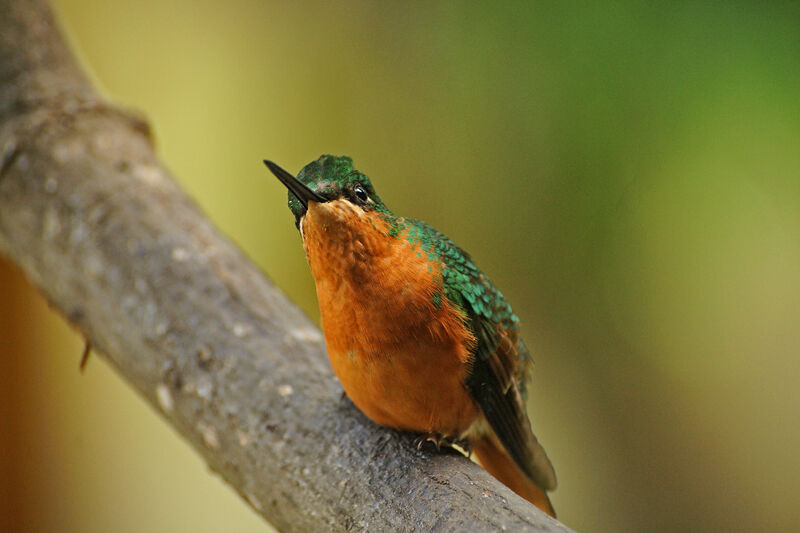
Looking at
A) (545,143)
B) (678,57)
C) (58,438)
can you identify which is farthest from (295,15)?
(58,438)

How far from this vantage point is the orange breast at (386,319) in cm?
101

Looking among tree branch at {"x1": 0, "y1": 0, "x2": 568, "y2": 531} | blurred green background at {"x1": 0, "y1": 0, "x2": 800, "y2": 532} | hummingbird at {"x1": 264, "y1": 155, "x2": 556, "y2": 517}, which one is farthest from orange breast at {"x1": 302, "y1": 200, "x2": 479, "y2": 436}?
blurred green background at {"x1": 0, "y1": 0, "x2": 800, "y2": 532}

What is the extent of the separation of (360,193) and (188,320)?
49 centimetres

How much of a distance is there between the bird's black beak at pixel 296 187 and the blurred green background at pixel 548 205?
94 cm

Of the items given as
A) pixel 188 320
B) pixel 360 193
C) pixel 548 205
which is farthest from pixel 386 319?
pixel 548 205

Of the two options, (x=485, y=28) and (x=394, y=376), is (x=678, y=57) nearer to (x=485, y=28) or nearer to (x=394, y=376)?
(x=485, y=28)

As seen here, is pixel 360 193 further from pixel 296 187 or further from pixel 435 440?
pixel 435 440

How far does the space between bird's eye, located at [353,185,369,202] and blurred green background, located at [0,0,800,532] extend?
87 cm

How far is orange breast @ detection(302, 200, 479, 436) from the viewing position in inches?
39.9

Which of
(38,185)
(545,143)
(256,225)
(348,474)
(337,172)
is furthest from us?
(256,225)

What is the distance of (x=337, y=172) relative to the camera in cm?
95

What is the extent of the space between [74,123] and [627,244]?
1.47 meters

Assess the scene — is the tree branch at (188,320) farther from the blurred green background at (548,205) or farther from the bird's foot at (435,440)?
the blurred green background at (548,205)

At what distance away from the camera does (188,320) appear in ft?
4.29
